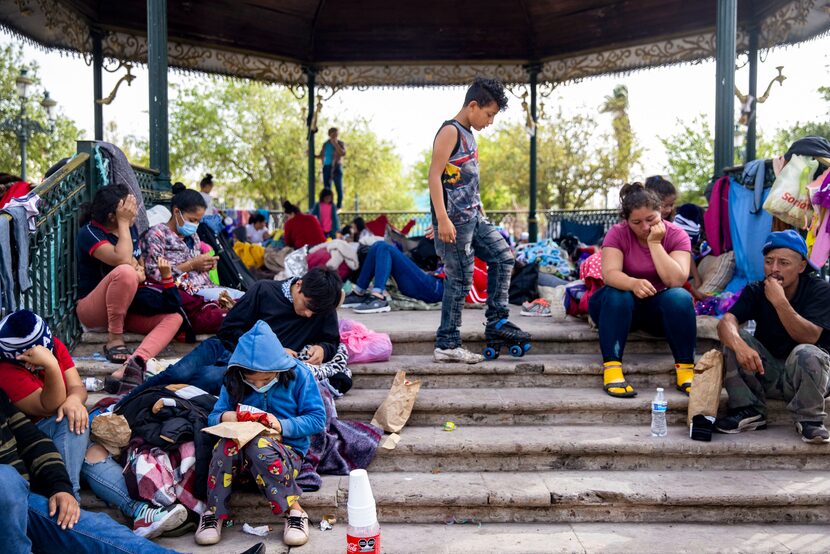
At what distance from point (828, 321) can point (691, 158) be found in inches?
1323

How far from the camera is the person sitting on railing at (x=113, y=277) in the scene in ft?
15.9

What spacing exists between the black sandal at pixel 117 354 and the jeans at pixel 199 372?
0.83 metres

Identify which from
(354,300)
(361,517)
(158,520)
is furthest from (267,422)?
(354,300)

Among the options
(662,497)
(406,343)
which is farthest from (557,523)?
(406,343)

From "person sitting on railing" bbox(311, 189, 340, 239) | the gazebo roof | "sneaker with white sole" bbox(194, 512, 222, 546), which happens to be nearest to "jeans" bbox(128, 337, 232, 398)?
"sneaker with white sole" bbox(194, 512, 222, 546)

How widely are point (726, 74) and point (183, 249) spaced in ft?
16.7

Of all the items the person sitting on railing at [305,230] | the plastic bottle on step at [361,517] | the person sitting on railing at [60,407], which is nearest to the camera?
the plastic bottle on step at [361,517]

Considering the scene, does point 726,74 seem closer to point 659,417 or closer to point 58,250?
point 659,417

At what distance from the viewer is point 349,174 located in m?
37.1

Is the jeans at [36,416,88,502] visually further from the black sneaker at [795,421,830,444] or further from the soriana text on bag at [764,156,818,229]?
the soriana text on bag at [764,156,818,229]

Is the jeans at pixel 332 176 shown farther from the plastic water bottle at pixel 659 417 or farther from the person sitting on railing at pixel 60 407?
the person sitting on railing at pixel 60 407

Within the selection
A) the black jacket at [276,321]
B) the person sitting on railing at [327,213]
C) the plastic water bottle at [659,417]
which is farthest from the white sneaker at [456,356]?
the person sitting on railing at [327,213]

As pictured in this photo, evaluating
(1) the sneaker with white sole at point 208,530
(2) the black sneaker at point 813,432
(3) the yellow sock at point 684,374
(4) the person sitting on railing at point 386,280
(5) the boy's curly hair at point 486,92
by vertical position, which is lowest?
(1) the sneaker with white sole at point 208,530

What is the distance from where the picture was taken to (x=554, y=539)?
3.40 m
